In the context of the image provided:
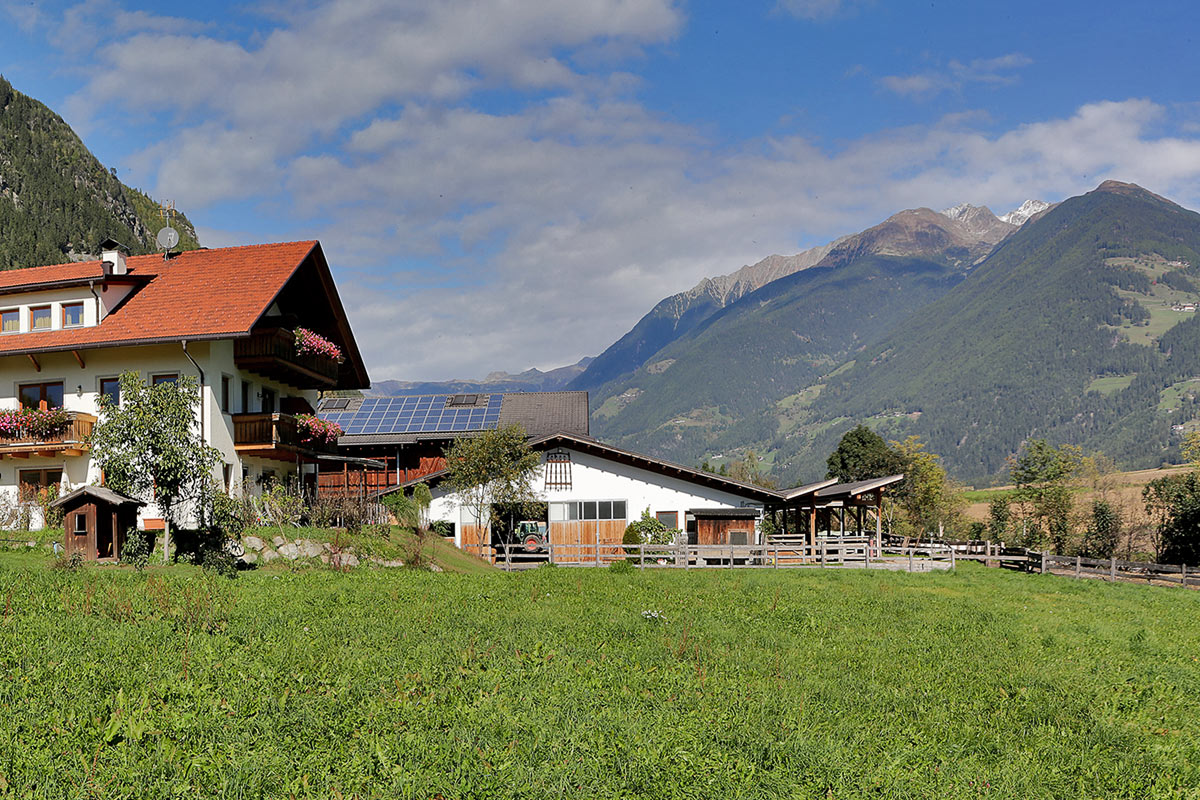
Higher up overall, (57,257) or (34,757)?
(57,257)

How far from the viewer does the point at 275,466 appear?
121 feet

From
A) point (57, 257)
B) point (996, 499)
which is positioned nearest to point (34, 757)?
point (996, 499)

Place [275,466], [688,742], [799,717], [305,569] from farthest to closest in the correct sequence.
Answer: [275,466]
[305,569]
[799,717]
[688,742]

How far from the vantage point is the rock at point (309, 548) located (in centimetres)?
2591

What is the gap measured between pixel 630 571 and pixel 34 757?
2255 centimetres

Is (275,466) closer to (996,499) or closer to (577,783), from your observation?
(577,783)

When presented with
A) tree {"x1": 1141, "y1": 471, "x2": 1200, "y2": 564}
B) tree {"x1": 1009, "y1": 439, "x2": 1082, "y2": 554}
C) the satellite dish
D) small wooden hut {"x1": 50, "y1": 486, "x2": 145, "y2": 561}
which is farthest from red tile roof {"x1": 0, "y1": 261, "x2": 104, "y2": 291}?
tree {"x1": 1009, "y1": 439, "x2": 1082, "y2": 554}

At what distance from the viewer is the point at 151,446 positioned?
75.2 ft

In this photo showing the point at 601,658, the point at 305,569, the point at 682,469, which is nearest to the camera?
the point at 601,658

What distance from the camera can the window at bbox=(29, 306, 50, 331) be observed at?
3416 centimetres

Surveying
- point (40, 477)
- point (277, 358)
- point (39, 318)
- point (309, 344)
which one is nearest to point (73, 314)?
point (39, 318)

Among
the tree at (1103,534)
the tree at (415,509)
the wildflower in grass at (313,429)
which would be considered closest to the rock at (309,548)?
the tree at (415,509)

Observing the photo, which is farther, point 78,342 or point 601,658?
point 78,342

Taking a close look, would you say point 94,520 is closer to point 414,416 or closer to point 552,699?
point 552,699
